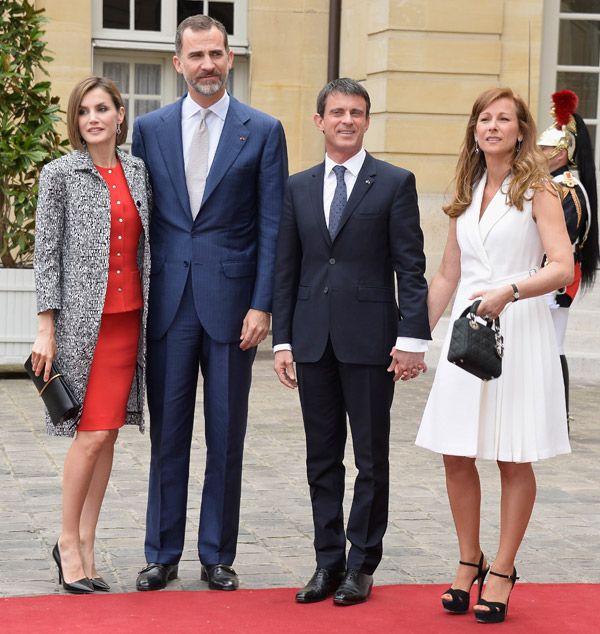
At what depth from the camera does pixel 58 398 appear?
516 centimetres

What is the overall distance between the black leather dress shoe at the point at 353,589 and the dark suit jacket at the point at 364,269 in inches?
30.4

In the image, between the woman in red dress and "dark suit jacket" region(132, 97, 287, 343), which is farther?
"dark suit jacket" region(132, 97, 287, 343)

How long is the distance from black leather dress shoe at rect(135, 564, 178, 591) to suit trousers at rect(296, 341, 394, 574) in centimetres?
58

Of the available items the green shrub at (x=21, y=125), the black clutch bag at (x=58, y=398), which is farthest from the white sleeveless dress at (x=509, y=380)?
the green shrub at (x=21, y=125)

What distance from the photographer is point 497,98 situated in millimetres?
5031

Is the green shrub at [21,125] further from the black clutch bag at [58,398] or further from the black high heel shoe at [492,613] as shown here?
the black high heel shoe at [492,613]

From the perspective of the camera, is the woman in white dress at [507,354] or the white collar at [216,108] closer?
the woman in white dress at [507,354]

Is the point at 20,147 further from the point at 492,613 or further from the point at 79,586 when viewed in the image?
the point at 492,613

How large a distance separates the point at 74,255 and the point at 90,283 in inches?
4.7

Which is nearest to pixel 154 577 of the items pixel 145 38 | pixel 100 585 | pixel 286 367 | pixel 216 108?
pixel 100 585

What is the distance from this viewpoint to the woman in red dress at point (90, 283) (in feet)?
17.2

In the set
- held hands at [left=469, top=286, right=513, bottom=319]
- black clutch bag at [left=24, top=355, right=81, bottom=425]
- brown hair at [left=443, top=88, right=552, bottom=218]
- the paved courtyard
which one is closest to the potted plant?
the paved courtyard

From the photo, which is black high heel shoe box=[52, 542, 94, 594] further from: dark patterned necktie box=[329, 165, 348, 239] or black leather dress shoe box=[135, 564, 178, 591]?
dark patterned necktie box=[329, 165, 348, 239]

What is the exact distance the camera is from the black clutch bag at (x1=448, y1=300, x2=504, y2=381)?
4707 mm
